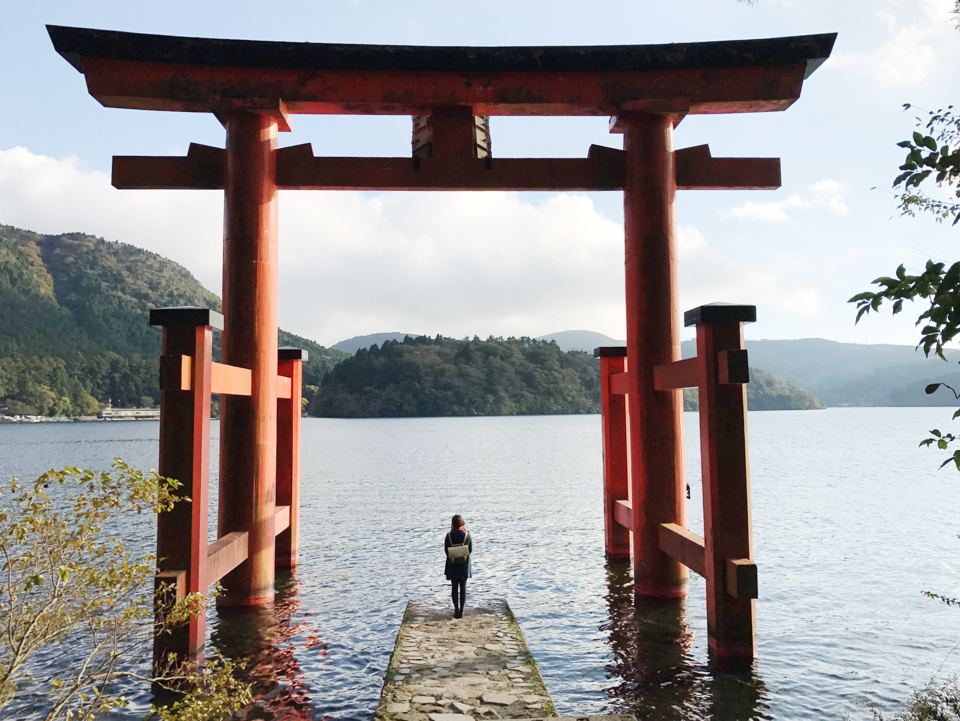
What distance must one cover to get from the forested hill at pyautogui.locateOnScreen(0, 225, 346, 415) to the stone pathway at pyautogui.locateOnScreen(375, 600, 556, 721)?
93.1 metres

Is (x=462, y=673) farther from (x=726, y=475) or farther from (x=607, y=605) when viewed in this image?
(x=607, y=605)

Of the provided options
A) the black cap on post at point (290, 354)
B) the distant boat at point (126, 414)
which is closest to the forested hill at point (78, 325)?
the distant boat at point (126, 414)

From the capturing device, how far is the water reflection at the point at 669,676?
6477 millimetres

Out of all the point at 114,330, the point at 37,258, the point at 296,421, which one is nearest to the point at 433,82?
the point at 296,421

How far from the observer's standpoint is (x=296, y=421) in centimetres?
1168

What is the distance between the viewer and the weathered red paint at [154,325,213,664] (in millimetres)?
6590

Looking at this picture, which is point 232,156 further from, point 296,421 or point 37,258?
point 37,258

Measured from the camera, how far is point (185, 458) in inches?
265

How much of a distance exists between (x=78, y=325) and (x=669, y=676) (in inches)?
5429

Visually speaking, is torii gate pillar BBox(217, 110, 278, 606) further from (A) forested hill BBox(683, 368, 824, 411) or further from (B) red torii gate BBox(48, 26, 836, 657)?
(A) forested hill BBox(683, 368, 824, 411)

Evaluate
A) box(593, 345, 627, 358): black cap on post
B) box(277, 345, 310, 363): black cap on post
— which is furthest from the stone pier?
box(277, 345, 310, 363): black cap on post

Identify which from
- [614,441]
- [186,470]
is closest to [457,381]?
[614,441]

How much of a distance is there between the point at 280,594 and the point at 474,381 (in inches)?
4255

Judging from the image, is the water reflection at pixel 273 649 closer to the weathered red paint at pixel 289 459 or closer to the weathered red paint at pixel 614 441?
the weathered red paint at pixel 289 459
